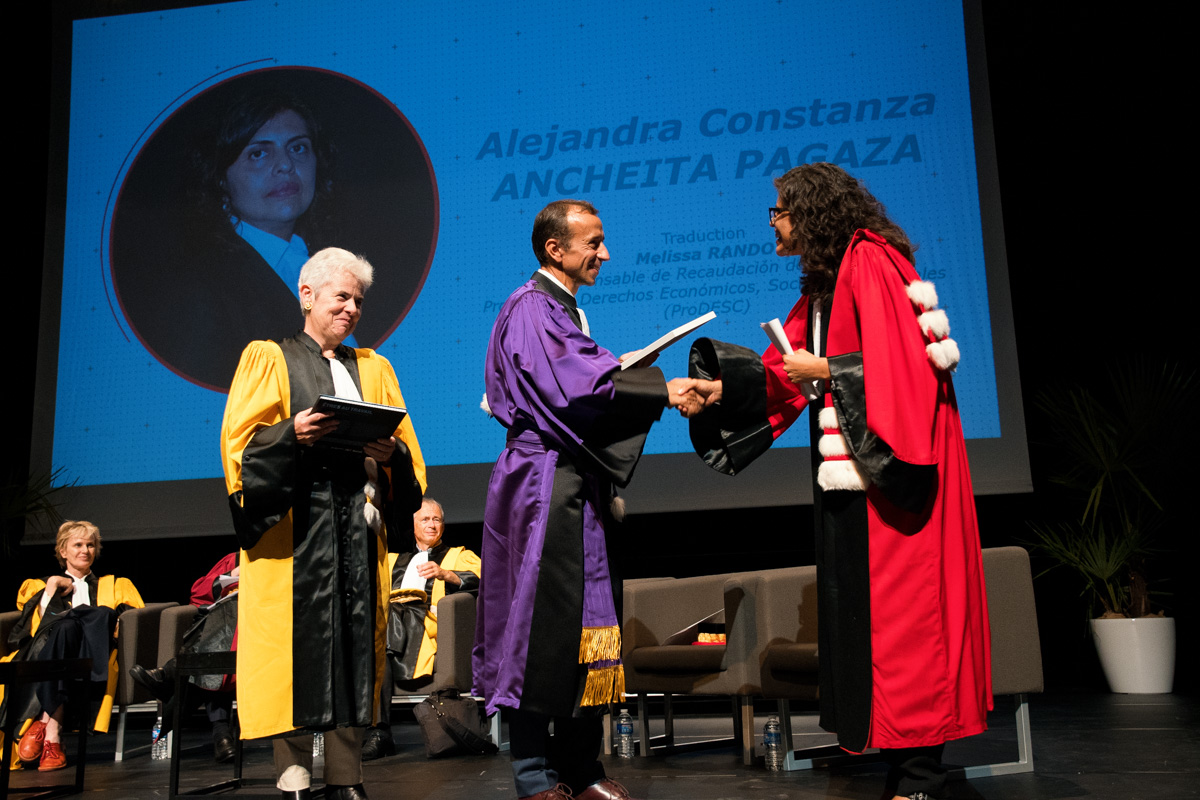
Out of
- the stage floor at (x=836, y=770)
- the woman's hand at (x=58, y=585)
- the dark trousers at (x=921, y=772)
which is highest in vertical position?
the woman's hand at (x=58, y=585)

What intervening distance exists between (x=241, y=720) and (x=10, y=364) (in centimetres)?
467

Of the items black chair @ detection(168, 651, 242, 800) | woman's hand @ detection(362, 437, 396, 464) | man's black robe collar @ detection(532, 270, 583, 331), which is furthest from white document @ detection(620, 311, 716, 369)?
black chair @ detection(168, 651, 242, 800)

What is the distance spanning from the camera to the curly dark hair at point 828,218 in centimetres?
233

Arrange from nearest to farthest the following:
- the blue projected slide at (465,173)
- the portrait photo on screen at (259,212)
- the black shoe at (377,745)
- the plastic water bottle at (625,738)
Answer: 1. the plastic water bottle at (625,738)
2. the black shoe at (377,745)
3. the blue projected slide at (465,173)
4. the portrait photo on screen at (259,212)

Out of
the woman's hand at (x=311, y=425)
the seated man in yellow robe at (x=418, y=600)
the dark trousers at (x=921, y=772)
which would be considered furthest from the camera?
the seated man in yellow robe at (x=418, y=600)

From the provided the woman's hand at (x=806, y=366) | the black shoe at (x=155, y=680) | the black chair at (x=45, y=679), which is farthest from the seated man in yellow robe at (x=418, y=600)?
the woman's hand at (x=806, y=366)

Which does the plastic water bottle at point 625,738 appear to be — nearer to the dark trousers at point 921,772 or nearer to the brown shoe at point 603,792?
the brown shoe at point 603,792

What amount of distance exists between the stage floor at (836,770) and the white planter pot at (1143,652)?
4.2 inches

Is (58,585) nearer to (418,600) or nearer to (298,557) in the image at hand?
(418,600)

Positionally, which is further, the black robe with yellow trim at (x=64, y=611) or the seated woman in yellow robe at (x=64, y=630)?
the black robe with yellow trim at (x=64, y=611)

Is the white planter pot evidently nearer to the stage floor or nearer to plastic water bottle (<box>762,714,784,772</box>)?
the stage floor

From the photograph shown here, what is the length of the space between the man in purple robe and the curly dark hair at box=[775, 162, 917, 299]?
1.56ft

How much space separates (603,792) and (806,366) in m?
1.13

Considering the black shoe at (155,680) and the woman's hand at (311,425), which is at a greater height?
the woman's hand at (311,425)
